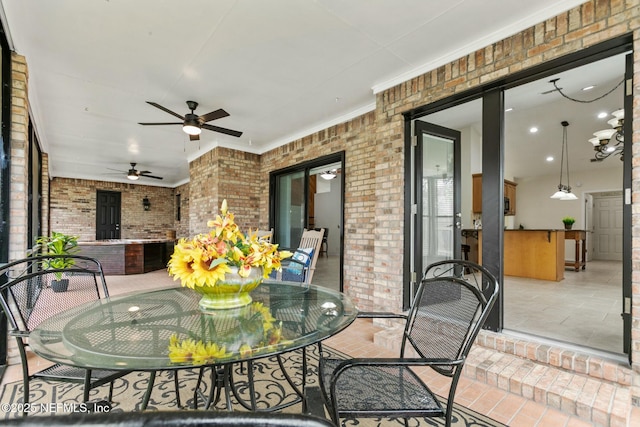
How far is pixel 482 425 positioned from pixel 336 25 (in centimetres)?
289

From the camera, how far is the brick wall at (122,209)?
9398 millimetres

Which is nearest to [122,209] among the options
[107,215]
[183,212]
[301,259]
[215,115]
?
[107,215]

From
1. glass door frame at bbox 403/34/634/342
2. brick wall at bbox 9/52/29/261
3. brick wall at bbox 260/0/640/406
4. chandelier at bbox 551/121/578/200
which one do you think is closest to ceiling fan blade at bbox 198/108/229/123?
brick wall at bbox 9/52/29/261

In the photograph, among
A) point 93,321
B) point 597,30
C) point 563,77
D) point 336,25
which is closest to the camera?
point 93,321

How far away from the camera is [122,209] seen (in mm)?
10438

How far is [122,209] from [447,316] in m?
11.6

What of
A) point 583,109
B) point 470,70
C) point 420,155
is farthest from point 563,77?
point 583,109

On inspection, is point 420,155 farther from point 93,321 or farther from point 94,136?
point 94,136

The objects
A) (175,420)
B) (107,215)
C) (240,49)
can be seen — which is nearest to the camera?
(175,420)

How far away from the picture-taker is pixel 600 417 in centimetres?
168

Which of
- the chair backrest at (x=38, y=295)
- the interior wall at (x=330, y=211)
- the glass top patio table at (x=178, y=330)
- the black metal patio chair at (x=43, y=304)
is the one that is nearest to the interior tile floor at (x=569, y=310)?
the glass top patio table at (x=178, y=330)

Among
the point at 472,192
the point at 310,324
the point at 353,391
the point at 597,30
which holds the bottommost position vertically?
the point at 353,391

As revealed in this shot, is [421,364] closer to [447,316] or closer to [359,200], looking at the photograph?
[447,316]

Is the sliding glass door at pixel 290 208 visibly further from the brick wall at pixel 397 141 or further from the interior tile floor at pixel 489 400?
the interior tile floor at pixel 489 400
